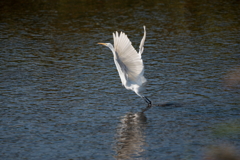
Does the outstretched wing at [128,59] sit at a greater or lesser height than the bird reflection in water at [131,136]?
greater

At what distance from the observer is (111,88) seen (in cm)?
1598

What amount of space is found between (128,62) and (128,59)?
14 cm

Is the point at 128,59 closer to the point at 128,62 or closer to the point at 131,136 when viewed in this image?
the point at 128,62

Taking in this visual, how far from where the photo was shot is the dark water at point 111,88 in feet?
36.4

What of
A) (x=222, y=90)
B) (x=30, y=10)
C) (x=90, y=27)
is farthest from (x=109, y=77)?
(x=30, y=10)

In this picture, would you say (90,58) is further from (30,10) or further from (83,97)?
(30,10)

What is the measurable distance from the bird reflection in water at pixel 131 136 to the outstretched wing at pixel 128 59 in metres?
Answer: 1.15

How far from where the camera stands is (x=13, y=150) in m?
10.7

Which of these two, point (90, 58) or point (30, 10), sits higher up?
point (30, 10)

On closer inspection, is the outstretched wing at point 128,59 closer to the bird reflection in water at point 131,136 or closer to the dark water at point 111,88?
the dark water at point 111,88

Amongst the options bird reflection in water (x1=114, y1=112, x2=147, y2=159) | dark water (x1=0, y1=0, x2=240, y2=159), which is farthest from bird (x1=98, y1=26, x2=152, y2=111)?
bird reflection in water (x1=114, y1=112, x2=147, y2=159)

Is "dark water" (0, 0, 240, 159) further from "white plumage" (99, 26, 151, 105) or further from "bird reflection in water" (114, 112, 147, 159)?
"white plumage" (99, 26, 151, 105)

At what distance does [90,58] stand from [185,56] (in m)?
4.38

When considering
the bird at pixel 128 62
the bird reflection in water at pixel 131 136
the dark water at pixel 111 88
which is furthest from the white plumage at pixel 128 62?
the bird reflection in water at pixel 131 136
